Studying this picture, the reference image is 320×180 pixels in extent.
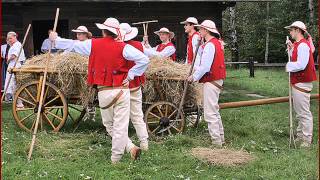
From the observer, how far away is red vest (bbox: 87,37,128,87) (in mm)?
5801

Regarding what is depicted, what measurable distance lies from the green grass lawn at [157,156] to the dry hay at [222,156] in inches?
4.0

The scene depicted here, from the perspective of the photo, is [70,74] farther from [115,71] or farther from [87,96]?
[115,71]

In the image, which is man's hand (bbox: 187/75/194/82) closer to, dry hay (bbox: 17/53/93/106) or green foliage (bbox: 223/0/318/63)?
dry hay (bbox: 17/53/93/106)

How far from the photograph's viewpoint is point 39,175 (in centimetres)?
532

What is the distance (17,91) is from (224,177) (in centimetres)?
373

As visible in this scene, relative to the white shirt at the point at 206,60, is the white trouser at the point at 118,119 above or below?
below

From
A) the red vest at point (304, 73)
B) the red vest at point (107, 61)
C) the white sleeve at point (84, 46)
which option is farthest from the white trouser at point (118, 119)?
the red vest at point (304, 73)

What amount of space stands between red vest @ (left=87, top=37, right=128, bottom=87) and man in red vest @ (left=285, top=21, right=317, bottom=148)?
8.38 feet

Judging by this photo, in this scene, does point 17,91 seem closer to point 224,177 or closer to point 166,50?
point 166,50

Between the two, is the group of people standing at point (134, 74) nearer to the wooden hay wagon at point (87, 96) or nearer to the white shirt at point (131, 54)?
the white shirt at point (131, 54)

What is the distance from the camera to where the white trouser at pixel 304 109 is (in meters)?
7.17

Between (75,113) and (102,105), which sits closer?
(102,105)

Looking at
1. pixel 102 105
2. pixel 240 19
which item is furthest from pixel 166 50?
pixel 240 19

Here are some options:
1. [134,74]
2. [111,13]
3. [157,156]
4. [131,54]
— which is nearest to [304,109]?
[157,156]
